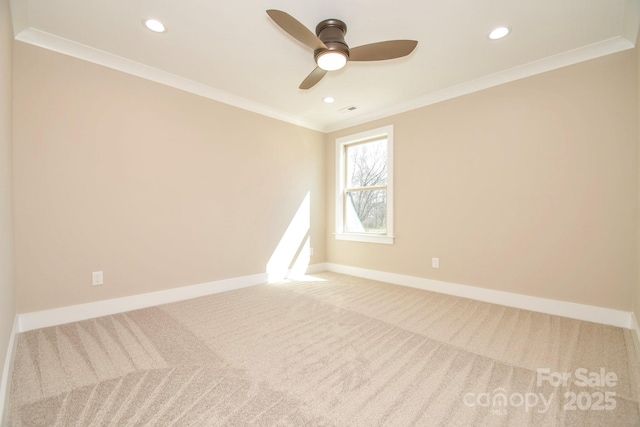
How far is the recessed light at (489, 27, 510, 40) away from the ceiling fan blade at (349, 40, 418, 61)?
0.82 metres

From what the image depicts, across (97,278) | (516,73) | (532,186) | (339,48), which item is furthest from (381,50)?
(97,278)

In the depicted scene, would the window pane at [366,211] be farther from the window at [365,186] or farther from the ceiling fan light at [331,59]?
the ceiling fan light at [331,59]

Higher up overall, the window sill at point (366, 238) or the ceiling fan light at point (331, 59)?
the ceiling fan light at point (331, 59)

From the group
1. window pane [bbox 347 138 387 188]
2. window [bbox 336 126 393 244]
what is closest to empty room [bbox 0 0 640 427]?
window [bbox 336 126 393 244]

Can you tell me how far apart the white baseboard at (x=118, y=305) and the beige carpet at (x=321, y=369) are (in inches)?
4.1

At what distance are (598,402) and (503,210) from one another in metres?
1.89

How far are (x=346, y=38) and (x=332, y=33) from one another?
294 millimetres

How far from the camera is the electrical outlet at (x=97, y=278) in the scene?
2518 millimetres

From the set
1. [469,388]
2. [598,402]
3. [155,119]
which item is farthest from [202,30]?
[598,402]

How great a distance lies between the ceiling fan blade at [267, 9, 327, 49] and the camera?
165 cm

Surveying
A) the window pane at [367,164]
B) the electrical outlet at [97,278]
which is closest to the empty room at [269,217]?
the electrical outlet at [97,278]

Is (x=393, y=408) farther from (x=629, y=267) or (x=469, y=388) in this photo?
(x=629, y=267)

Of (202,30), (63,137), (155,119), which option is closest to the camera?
(202,30)

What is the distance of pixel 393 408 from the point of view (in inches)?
53.4
